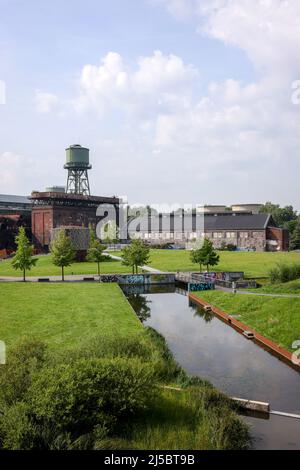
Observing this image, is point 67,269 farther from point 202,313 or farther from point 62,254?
point 202,313

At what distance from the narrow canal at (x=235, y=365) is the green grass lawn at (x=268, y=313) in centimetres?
143

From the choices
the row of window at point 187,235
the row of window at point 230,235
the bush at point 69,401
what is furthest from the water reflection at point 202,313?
the row of window at point 187,235

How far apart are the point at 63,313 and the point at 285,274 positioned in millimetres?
23660

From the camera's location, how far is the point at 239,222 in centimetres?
9738

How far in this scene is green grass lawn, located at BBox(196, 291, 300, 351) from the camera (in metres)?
25.1

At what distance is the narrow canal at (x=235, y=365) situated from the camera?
14159mm

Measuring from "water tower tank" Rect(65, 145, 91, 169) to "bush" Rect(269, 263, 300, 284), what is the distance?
240 feet

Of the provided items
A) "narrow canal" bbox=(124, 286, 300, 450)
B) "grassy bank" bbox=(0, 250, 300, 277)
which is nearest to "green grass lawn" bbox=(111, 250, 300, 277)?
"grassy bank" bbox=(0, 250, 300, 277)

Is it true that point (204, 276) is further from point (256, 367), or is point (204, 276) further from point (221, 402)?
point (221, 402)

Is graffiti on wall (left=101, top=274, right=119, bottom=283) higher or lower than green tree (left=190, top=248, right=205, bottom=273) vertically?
lower

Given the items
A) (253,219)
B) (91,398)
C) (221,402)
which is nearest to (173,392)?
(221,402)

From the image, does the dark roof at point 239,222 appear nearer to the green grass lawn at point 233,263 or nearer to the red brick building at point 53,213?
the green grass lawn at point 233,263

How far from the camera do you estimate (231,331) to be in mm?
28156

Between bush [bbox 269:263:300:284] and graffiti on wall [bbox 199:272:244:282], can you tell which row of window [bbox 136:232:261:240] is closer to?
graffiti on wall [bbox 199:272:244:282]
